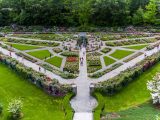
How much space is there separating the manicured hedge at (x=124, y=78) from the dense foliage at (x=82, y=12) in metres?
27.1

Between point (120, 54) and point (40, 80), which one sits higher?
point (120, 54)

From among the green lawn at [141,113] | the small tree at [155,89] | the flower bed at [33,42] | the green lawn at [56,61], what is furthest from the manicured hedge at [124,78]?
the flower bed at [33,42]

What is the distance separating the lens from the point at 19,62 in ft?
309

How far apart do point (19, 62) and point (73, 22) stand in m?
31.5

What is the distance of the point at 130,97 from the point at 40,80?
18.0 meters

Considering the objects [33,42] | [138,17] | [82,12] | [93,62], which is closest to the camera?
[93,62]

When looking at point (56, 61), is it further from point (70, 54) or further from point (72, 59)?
point (70, 54)

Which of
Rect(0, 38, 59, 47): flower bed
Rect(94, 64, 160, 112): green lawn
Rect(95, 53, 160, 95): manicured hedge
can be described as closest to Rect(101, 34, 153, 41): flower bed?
Rect(0, 38, 59, 47): flower bed

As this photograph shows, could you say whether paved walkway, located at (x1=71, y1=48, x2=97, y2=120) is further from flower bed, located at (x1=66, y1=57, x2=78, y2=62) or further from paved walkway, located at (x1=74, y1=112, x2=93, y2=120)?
flower bed, located at (x1=66, y1=57, x2=78, y2=62)

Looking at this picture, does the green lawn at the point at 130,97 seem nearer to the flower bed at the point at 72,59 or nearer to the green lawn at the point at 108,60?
the green lawn at the point at 108,60

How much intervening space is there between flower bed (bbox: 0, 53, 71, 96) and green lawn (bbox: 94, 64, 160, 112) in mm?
7394

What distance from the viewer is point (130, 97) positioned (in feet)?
270

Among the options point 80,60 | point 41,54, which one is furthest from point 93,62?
point 41,54

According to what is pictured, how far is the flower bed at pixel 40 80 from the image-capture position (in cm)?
8206
